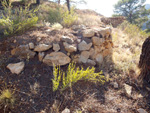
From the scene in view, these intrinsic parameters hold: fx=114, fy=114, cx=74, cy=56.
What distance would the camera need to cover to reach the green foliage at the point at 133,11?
1358 centimetres

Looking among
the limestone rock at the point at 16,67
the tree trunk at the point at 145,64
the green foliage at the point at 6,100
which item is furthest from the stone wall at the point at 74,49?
the tree trunk at the point at 145,64

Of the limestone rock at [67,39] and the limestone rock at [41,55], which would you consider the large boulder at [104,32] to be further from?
the limestone rock at [41,55]

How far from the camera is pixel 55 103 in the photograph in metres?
2.03

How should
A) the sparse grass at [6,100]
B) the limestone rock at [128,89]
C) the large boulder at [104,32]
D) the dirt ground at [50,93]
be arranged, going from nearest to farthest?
the sparse grass at [6,100] → the dirt ground at [50,93] → the limestone rock at [128,89] → the large boulder at [104,32]

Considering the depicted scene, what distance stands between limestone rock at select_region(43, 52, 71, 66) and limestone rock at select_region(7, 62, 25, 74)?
510 mm

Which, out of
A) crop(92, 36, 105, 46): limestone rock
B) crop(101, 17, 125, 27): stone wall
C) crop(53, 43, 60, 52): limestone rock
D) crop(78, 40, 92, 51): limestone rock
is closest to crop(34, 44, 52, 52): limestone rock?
crop(53, 43, 60, 52): limestone rock

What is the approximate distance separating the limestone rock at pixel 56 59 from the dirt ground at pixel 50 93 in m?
0.12

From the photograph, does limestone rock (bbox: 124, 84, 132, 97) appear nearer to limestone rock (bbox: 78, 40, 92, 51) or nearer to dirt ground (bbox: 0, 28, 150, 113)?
dirt ground (bbox: 0, 28, 150, 113)

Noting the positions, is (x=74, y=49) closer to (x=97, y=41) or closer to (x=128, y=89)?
(x=97, y=41)

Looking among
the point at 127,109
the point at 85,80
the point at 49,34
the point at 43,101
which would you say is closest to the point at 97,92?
the point at 85,80

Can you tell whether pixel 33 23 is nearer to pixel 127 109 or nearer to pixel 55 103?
pixel 55 103

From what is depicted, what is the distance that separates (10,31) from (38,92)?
1.82 metres

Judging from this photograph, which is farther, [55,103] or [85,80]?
[85,80]

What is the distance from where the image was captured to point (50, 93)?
2.23 meters
